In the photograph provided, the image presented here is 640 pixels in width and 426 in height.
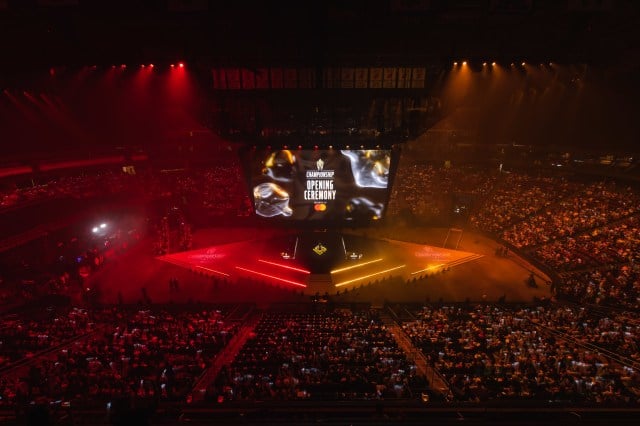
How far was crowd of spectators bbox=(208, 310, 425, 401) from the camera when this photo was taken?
11.6 m

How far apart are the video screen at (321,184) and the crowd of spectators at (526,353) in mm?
13368

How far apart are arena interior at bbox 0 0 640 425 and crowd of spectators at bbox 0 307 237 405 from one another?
0.12m

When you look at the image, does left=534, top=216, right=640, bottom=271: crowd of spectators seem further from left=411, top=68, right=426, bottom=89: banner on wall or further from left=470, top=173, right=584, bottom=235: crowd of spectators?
left=411, top=68, right=426, bottom=89: banner on wall

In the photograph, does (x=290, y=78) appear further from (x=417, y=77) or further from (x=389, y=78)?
(x=417, y=77)

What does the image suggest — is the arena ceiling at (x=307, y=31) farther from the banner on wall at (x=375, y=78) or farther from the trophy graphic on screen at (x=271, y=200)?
the trophy graphic on screen at (x=271, y=200)

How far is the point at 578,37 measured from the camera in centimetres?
1770

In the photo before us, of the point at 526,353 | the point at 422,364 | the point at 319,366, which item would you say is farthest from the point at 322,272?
the point at 526,353

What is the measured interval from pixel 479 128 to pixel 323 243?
83.0ft

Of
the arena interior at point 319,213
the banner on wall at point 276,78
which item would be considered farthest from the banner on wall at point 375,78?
the banner on wall at point 276,78

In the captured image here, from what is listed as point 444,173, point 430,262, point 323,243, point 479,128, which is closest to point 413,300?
point 430,262

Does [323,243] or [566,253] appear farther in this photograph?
[323,243]

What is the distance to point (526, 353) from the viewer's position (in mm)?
13930

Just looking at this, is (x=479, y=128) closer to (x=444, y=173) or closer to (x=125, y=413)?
(x=444, y=173)

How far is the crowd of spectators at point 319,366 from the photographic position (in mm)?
11586
